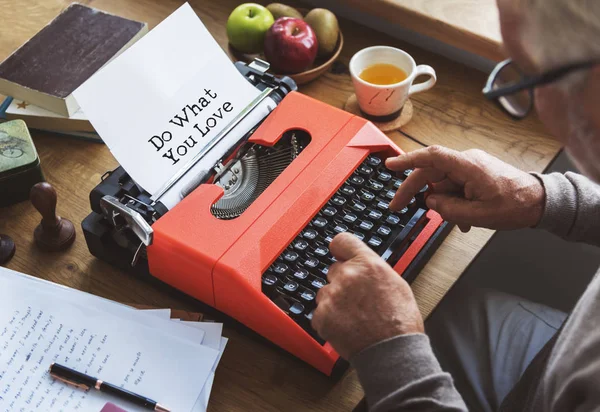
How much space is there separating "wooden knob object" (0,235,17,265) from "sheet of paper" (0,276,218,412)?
9 centimetres

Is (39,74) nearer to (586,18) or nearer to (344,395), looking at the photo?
(344,395)

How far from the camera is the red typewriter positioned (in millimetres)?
1121

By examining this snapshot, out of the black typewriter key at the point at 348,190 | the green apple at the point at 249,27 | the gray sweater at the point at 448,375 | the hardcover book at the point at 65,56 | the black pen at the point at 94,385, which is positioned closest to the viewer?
the gray sweater at the point at 448,375

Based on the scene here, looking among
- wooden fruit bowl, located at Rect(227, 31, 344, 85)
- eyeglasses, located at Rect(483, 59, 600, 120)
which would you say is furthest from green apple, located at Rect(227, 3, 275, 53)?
eyeglasses, located at Rect(483, 59, 600, 120)

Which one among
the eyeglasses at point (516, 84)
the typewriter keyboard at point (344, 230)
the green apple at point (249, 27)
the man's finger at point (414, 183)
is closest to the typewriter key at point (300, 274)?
the typewriter keyboard at point (344, 230)

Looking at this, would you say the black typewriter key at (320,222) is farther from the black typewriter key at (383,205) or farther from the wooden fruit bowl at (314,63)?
the wooden fruit bowl at (314,63)

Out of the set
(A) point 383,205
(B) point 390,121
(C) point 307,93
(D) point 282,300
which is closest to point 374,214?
(A) point 383,205

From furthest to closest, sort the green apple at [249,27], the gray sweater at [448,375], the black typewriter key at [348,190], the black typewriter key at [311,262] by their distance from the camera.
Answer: the green apple at [249,27], the black typewriter key at [348,190], the black typewriter key at [311,262], the gray sweater at [448,375]

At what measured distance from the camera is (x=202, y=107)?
1249 mm

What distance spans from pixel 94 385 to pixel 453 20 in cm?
108

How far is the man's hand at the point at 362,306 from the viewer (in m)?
1.00

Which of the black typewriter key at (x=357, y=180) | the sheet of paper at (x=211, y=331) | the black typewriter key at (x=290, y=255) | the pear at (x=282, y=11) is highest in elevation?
the pear at (x=282, y=11)

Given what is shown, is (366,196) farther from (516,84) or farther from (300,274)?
(516,84)

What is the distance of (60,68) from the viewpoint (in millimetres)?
1452
